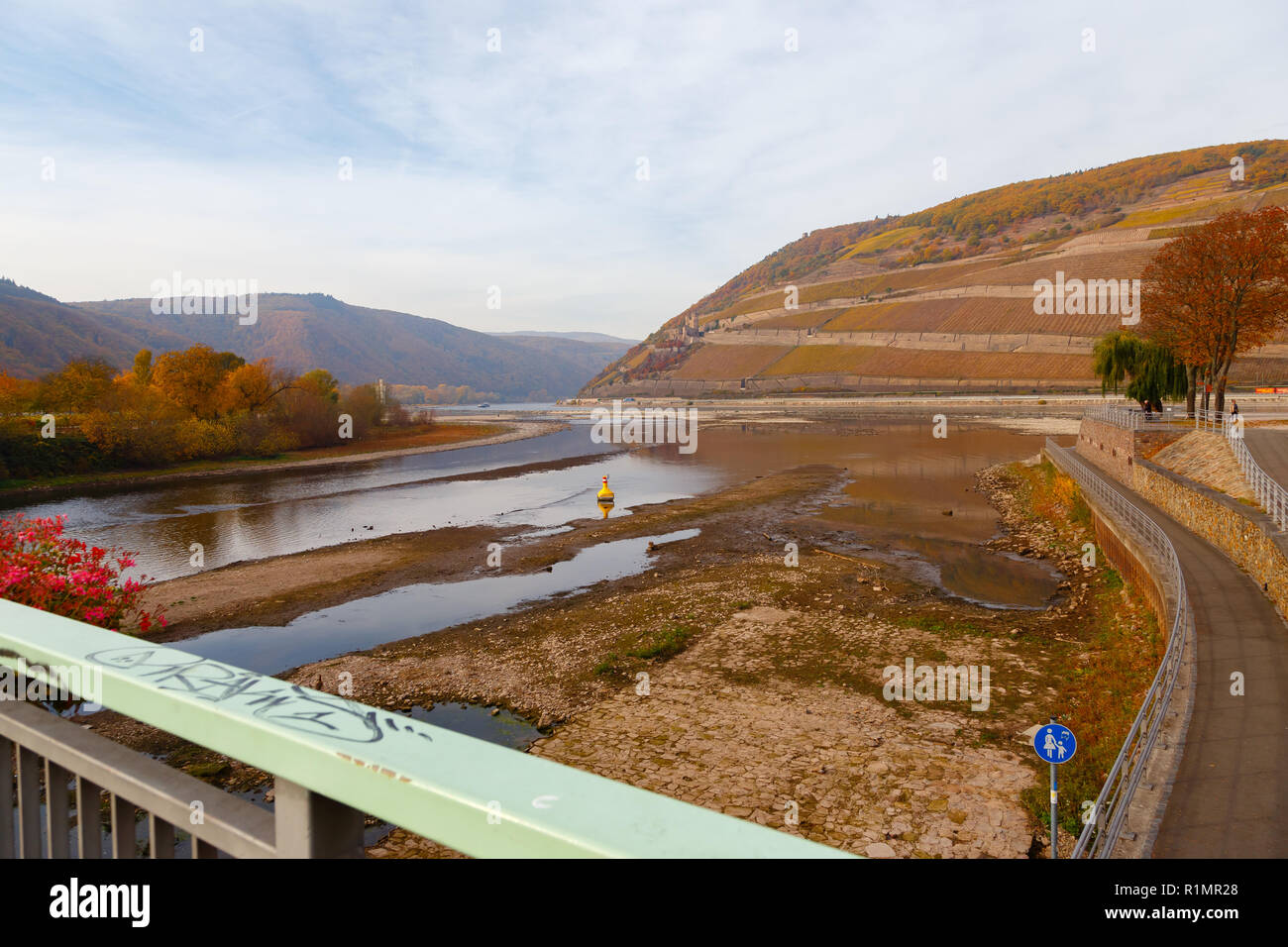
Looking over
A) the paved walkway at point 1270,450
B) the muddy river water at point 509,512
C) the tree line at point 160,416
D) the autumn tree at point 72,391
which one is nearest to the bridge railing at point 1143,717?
the muddy river water at point 509,512

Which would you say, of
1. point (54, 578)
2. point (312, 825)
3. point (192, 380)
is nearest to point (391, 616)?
point (54, 578)

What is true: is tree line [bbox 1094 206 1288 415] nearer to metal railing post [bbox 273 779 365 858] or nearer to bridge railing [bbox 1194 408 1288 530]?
bridge railing [bbox 1194 408 1288 530]

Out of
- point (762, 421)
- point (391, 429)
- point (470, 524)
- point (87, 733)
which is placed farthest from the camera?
point (762, 421)

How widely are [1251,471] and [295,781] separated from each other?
22152mm

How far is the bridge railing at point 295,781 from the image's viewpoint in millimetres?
1274

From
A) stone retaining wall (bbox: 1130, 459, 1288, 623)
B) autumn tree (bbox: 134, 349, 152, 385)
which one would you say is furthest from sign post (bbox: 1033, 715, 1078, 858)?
autumn tree (bbox: 134, 349, 152, 385)

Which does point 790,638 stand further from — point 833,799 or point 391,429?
point 391,429

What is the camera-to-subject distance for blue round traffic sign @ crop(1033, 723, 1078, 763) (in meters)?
6.75

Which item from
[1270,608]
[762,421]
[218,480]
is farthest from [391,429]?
[1270,608]

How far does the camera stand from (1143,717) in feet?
26.5

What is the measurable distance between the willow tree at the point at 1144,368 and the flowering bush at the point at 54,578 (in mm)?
41103

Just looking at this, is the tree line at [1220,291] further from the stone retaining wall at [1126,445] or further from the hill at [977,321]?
the hill at [977,321]
